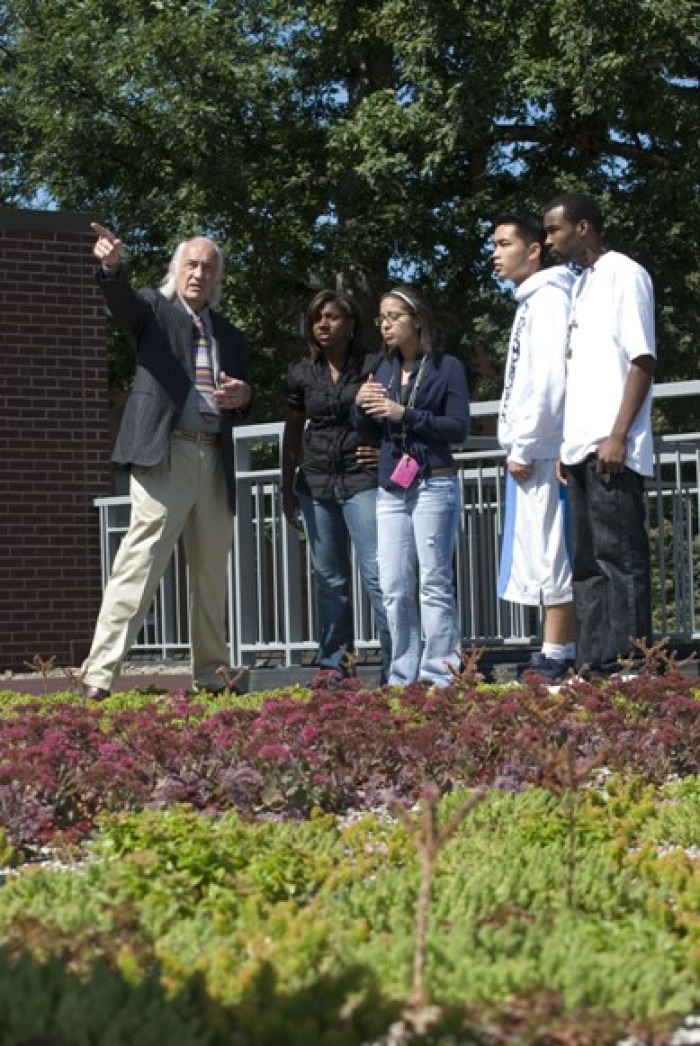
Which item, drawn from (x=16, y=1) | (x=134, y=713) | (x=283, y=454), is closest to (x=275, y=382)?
(x=16, y=1)

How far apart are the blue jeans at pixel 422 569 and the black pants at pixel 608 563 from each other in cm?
61

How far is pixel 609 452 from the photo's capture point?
8633 millimetres

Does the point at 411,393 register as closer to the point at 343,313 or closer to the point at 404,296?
the point at 404,296

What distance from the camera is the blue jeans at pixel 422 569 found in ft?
30.3

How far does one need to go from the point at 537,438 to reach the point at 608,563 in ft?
2.27

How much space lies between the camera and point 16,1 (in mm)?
27750

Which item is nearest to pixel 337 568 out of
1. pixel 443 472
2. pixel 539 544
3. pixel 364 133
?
pixel 443 472

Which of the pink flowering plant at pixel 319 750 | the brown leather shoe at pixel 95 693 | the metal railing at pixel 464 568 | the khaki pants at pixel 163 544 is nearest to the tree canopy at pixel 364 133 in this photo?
the metal railing at pixel 464 568

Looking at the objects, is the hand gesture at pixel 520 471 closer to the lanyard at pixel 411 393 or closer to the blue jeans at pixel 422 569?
the blue jeans at pixel 422 569

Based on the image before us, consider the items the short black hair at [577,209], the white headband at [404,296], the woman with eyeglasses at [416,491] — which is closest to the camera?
the short black hair at [577,209]

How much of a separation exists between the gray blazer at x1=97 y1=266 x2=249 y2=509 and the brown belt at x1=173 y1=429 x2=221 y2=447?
4 cm

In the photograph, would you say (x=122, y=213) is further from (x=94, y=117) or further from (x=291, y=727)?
(x=291, y=727)

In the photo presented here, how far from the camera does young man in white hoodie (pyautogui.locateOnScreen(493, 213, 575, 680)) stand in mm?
9156

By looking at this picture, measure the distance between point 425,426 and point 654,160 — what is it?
57.0ft
